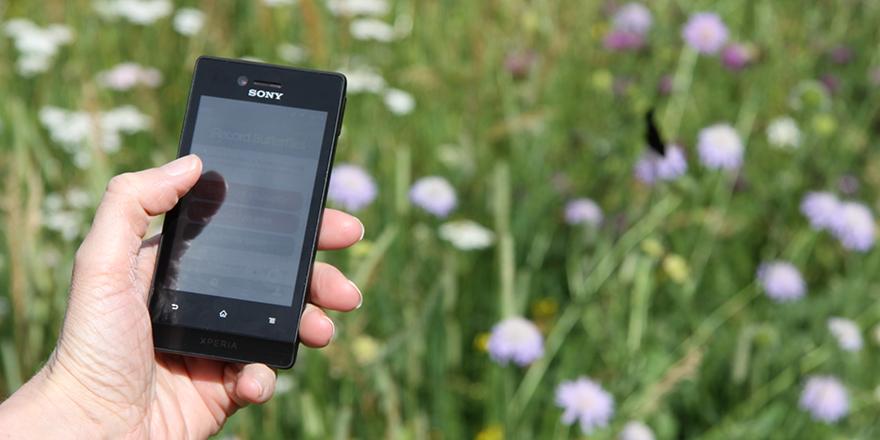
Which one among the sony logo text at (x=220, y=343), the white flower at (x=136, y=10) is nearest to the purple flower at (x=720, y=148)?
the sony logo text at (x=220, y=343)

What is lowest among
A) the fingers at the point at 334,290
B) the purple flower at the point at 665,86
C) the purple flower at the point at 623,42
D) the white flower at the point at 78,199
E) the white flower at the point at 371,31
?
the fingers at the point at 334,290

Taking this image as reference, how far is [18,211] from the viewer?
1.43 metres

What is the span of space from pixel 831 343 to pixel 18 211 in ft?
3.89

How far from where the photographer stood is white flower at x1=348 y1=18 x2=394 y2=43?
7.42 ft

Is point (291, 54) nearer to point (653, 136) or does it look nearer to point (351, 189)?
point (351, 189)

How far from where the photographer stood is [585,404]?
1361mm

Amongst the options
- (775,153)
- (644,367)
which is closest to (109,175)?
(644,367)

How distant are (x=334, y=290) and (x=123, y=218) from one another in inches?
10.0

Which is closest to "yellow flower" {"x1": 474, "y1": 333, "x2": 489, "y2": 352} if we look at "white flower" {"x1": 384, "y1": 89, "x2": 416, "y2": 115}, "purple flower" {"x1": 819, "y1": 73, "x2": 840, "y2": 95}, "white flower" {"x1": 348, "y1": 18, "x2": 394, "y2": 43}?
"white flower" {"x1": 384, "y1": 89, "x2": 416, "y2": 115}

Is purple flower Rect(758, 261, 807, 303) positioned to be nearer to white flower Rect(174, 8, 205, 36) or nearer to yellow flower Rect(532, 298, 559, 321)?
yellow flower Rect(532, 298, 559, 321)

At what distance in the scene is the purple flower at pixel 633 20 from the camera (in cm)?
226

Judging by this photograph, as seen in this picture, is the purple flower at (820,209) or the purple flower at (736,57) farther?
the purple flower at (736,57)

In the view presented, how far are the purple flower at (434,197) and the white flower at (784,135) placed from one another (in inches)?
28.0

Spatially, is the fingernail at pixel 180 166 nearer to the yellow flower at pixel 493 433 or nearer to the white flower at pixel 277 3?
the yellow flower at pixel 493 433
